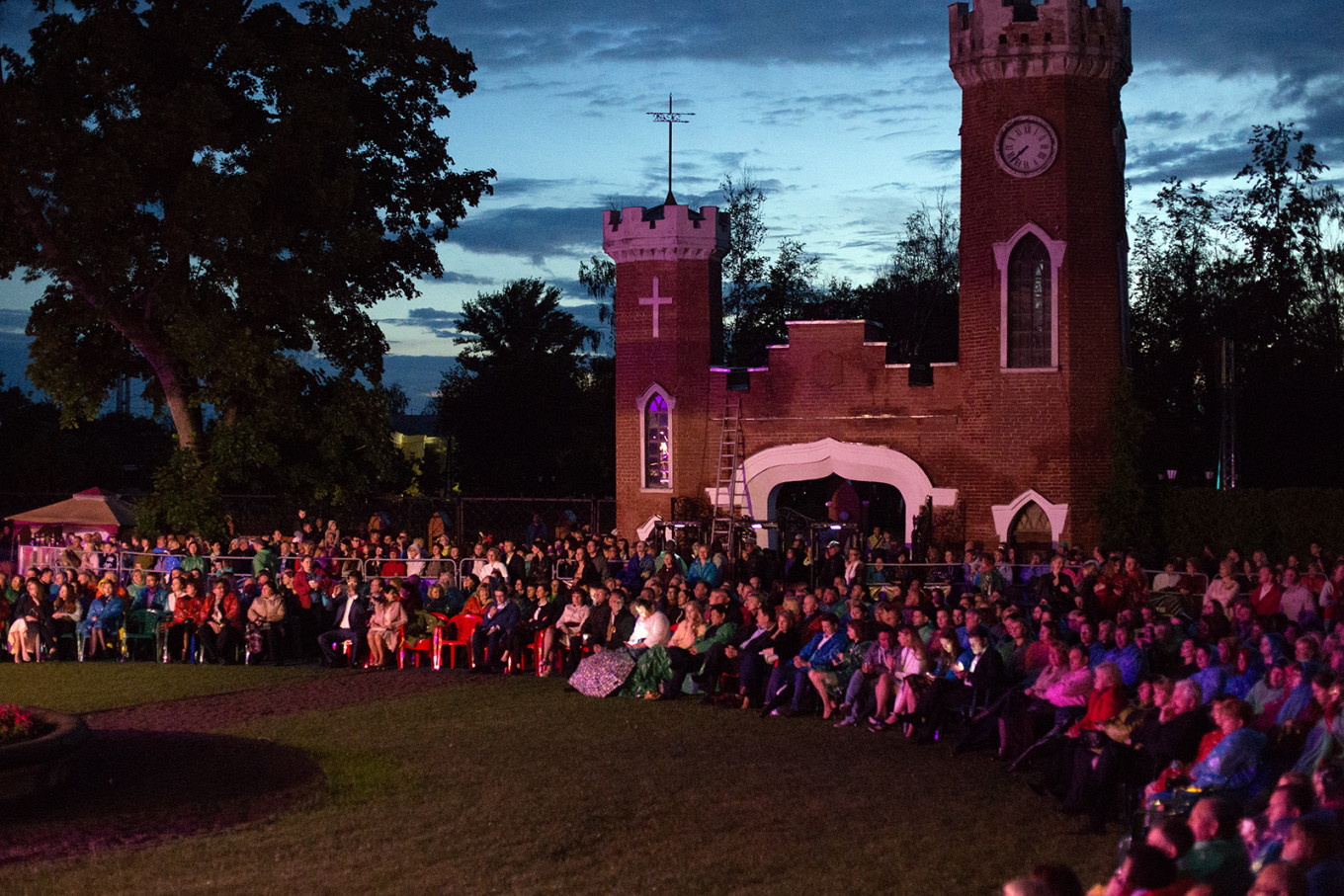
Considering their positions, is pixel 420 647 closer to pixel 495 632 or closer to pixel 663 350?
pixel 495 632

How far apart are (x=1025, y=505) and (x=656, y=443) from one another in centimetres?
815

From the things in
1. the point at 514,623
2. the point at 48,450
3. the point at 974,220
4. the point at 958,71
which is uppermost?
the point at 958,71

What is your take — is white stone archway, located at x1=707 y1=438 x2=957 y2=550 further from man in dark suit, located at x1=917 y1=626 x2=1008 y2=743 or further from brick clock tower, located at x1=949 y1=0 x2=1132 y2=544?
man in dark suit, located at x1=917 y1=626 x2=1008 y2=743

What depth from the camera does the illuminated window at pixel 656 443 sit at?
29.8 metres

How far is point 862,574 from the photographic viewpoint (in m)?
20.3

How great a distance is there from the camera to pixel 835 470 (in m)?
28.3

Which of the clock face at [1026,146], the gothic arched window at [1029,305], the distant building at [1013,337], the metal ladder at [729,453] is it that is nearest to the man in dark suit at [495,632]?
the metal ladder at [729,453]

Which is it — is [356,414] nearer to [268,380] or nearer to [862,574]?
[268,380]

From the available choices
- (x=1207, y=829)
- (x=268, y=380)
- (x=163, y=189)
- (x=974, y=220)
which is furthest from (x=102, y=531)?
(x=1207, y=829)

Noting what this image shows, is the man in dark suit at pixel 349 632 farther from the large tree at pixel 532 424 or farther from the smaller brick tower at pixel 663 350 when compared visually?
the large tree at pixel 532 424

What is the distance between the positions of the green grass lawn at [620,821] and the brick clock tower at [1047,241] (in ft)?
41.9

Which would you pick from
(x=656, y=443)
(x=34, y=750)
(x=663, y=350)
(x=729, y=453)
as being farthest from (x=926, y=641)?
(x=663, y=350)

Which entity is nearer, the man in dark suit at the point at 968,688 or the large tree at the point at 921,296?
the man in dark suit at the point at 968,688

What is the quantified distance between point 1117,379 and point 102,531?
20.7 meters
